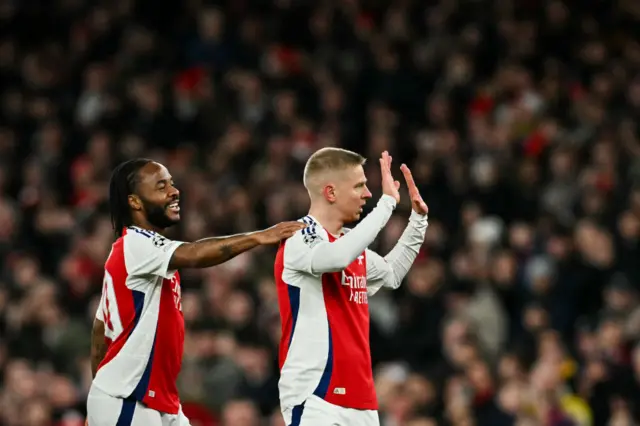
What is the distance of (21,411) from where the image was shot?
42.0ft

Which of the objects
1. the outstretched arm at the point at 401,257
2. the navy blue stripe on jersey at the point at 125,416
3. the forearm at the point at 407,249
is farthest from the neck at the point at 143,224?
the forearm at the point at 407,249

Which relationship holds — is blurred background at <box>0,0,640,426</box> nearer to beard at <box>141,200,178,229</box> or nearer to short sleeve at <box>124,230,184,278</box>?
beard at <box>141,200,178,229</box>

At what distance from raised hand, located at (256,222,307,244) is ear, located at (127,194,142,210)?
Result: 2.56ft

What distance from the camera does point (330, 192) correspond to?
290 inches

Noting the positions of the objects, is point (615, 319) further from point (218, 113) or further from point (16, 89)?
point (16, 89)

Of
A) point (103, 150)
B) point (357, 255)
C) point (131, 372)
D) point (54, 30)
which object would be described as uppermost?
point (54, 30)

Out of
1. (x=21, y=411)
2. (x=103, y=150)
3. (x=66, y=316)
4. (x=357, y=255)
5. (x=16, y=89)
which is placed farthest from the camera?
(x=16, y=89)

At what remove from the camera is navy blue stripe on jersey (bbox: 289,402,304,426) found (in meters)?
7.21

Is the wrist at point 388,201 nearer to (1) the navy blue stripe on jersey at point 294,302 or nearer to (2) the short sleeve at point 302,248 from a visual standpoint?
(2) the short sleeve at point 302,248

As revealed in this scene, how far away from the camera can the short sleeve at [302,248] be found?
7.16m

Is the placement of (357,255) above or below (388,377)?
above

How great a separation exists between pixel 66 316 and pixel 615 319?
529cm

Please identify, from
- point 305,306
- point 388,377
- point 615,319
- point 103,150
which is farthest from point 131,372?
point 103,150

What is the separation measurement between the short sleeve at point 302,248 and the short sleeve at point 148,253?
23.0 inches
